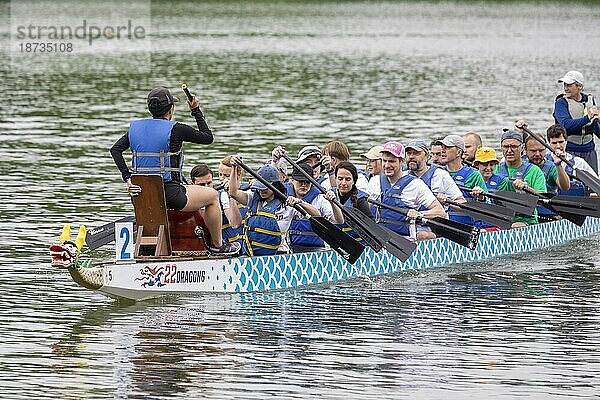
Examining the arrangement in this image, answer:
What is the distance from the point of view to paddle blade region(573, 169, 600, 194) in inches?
806

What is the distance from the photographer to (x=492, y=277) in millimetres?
17625

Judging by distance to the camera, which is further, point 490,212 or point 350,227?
point 490,212

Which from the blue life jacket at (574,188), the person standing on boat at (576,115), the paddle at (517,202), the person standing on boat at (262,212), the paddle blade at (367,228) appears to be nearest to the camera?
the person standing on boat at (262,212)

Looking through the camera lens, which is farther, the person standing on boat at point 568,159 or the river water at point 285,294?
the person standing on boat at point 568,159

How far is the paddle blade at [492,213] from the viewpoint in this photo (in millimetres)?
18406

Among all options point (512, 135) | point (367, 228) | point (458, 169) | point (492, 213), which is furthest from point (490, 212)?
point (367, 228)

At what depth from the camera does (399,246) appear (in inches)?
676

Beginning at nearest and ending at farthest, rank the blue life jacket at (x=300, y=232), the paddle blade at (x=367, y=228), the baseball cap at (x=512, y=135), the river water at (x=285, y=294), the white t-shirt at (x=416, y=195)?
the river water at (x=285, y=294)
the paddle blade at (x=367, y=228)
the blue life jacket at (x=300, y=232)
the white t-shirt at (x=416, y=195)
the baseball cap at (x=512, y=135)

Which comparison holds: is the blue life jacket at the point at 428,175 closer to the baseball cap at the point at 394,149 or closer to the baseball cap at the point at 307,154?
the baseball cap at the point at 394,149

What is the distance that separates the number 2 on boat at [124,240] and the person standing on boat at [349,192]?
286 centimetres

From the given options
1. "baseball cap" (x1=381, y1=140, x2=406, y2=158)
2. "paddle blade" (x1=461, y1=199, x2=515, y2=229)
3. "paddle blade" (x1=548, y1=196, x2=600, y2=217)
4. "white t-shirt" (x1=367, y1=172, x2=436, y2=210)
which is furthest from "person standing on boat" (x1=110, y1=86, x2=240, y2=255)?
"paddle blade" (x1=548, y1=196, x2=600, y2=217)

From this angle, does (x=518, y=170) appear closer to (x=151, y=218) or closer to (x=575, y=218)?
(x=575, y=218)

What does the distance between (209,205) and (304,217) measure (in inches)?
61.0

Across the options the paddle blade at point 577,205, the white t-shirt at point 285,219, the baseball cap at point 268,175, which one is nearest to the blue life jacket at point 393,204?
the white t-shirt at point 285,219
